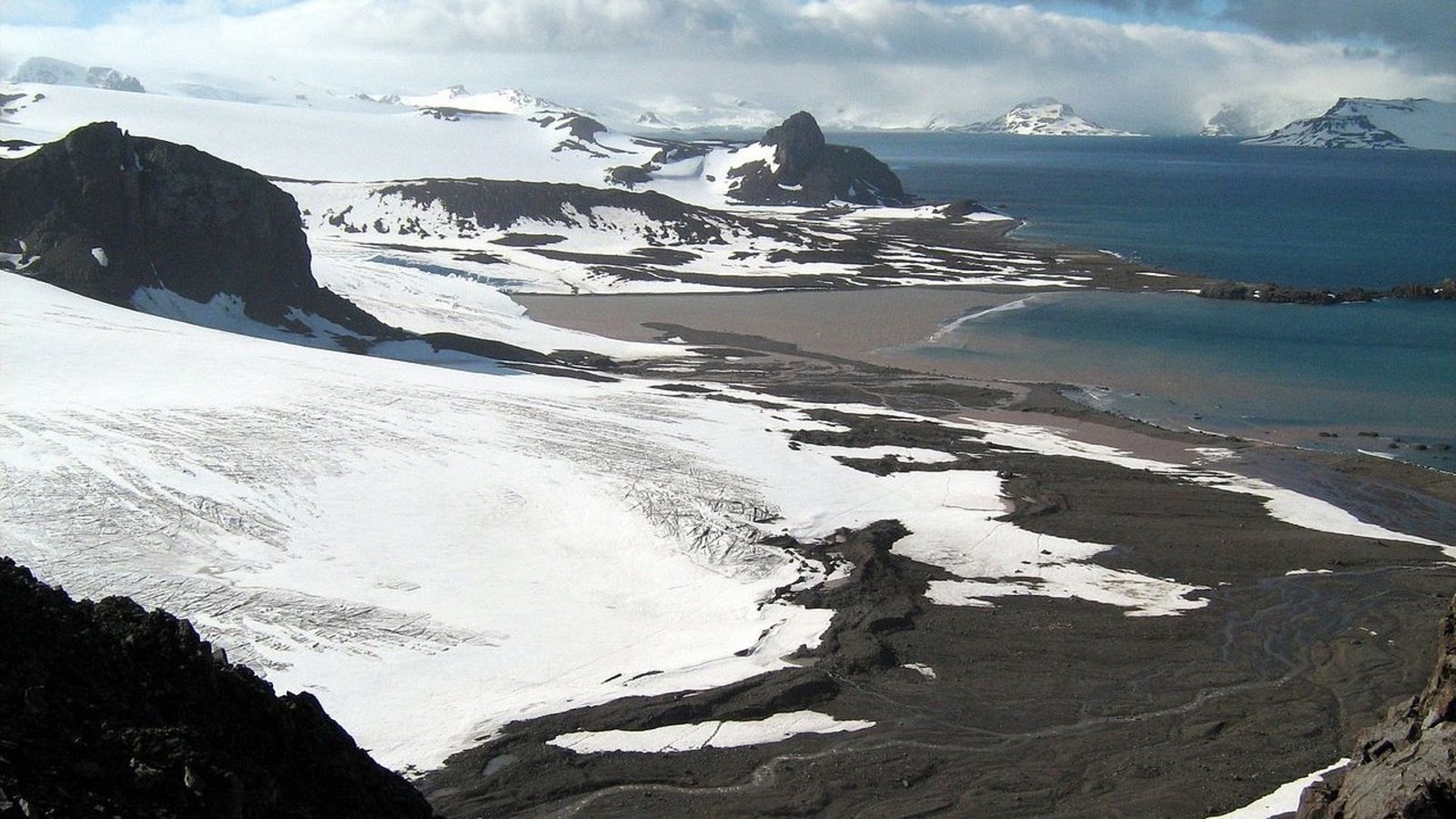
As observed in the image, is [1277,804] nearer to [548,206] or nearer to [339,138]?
[548,206]

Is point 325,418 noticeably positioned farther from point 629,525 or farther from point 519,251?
point 519,251

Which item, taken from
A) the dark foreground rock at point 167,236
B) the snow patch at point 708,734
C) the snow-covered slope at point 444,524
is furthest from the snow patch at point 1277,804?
the dark foreground rock at point 167,236

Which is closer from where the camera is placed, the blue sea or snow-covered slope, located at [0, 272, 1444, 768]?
snow-covered slope, located at [0, 272, 1444, 768]

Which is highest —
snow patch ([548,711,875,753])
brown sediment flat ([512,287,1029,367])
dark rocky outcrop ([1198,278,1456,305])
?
dark rocky outcrop ([1198,278,1456,305])

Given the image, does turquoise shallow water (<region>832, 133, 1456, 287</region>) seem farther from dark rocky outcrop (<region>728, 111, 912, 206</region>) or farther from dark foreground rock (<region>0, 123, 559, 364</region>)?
dark foreground rock (<region>0, 123, 559, 364</region>)

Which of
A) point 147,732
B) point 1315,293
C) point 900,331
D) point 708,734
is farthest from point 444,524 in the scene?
point 1315,293

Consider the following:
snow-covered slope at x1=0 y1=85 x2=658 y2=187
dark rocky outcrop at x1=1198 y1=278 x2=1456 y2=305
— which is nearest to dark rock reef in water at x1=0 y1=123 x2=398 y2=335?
dark rocky outcrop at x1=1198 y1=278 x2=1456 y2=305
